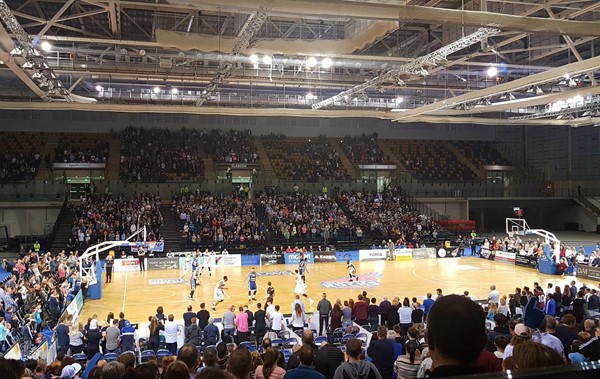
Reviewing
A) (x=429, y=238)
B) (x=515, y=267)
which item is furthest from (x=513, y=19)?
(x=429, y=238)

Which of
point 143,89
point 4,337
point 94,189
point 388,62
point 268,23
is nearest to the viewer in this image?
point 4,337

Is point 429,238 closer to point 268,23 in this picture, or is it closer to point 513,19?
point 268,23

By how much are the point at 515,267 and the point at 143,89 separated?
25.8 m

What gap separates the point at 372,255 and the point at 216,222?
11222 mm

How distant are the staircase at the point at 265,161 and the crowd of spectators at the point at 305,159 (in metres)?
0.34

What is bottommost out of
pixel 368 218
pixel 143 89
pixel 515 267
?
pixel 515 267

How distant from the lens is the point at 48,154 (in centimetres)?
4025

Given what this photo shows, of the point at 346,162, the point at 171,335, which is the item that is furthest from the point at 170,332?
the point at 346,162

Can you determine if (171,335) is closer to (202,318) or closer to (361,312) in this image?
(202,318)

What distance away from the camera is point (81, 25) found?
20.8 meters

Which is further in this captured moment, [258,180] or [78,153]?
[258,180]

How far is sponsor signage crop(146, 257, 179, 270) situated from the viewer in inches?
1207

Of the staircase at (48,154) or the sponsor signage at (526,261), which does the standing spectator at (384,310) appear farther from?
the staircase at (48,154)

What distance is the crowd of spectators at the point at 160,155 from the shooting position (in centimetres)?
4044
